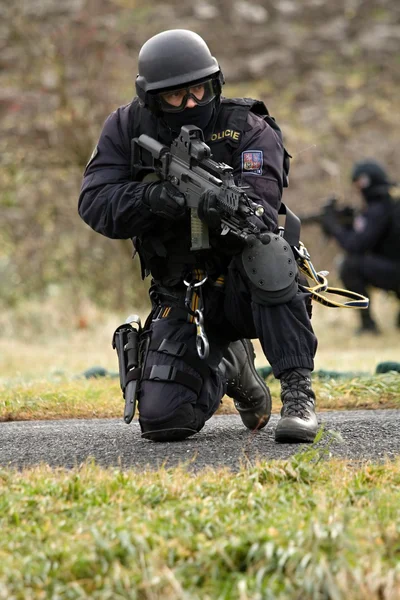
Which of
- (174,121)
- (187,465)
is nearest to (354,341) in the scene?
(174,121)

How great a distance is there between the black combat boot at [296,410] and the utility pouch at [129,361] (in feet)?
2.16

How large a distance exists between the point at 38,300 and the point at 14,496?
11.0m

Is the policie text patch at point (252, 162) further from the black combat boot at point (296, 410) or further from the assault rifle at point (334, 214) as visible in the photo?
the assault rifle at point (334, 214)

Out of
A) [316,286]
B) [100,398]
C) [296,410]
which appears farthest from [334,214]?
[296,410]

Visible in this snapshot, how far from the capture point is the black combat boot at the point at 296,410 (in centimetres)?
431

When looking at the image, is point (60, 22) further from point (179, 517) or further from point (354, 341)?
point (179, 517)

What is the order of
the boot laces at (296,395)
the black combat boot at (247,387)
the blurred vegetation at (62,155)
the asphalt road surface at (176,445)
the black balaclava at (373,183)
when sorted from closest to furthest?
the asphalt road surface at (176,445), the boot laces at (296,395), the black combat boot at (247,387), the black balaclava at (373,183), the blurred vegetation at (62,155)

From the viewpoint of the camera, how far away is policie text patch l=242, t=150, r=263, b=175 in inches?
181

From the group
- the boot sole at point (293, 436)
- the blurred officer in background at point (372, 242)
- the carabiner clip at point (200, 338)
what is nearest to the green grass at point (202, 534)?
the boot sole at point (293, 436)

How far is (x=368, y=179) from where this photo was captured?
43.0 feet

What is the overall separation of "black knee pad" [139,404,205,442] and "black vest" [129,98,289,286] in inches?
23.1

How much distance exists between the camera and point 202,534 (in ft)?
9.27

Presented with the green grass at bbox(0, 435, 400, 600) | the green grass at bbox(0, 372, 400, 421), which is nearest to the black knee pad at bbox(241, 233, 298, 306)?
the green grass at bbox(0, 435, 400, 600)

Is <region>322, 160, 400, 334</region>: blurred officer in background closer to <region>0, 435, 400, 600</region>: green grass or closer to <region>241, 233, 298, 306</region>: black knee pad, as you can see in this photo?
<region>241, 233, 298, 306</region>: black knee pad
